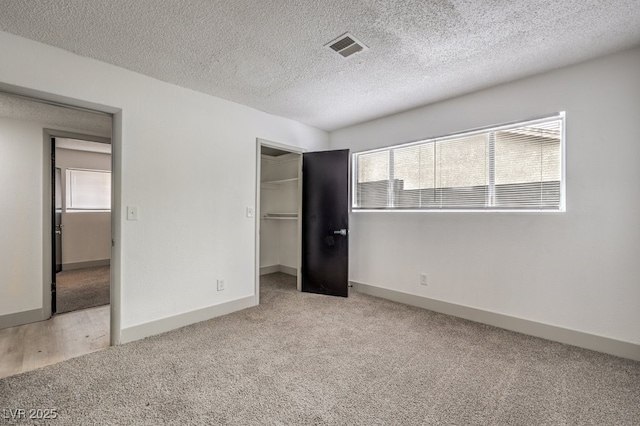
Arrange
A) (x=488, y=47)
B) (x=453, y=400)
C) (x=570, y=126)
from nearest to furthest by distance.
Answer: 1. (x=453, y=400)
2. (x=488, y=47)
3. (x=570, y=126)

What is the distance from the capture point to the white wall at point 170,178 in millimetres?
2316

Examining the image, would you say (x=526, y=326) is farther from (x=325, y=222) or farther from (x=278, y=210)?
(x=278, y=210)

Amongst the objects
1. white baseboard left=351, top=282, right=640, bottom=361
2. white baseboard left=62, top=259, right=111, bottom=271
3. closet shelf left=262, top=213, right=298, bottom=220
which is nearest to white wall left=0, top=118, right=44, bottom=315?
white baseboard left=62, top=259, right=111, bottom=271

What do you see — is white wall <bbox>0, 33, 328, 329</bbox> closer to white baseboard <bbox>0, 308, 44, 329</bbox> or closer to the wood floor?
the wood floor

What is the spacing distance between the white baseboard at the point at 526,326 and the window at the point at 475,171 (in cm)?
114

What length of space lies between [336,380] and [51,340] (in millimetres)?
2760

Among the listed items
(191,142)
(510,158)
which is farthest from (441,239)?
(191,142)

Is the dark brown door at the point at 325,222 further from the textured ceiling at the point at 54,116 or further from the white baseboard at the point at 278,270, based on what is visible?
the textured ceiling at the point at 54,116

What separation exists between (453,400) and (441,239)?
6.32 ft

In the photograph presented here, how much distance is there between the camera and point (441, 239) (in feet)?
A: 11.1

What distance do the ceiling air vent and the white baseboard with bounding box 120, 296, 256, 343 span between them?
291cm

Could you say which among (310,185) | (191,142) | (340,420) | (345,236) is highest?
(191,142)

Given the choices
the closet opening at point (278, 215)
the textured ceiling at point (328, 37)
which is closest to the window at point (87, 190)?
the closet opening at point (278, 215)

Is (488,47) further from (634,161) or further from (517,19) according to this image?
(634,161)
